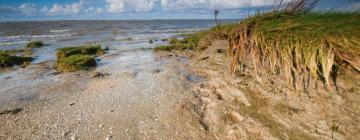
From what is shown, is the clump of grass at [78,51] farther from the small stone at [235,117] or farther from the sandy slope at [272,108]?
the small stone at [235,117]

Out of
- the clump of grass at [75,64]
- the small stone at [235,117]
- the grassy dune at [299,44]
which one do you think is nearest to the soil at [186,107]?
the small stone at [235,117]

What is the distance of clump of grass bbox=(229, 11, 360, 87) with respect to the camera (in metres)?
3.59

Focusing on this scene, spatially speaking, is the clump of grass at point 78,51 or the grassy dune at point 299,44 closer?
the grassy dune at point 299,44

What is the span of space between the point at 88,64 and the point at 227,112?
10.2 meters

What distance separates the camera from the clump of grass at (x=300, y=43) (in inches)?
141

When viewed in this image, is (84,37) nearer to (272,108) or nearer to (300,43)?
(272,108)

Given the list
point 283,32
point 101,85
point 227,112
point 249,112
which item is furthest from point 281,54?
point 101,85

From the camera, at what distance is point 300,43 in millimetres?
4074

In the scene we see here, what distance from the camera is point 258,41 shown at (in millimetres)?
4660

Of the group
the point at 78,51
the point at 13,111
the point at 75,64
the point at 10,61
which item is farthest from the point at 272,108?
the point at 78,51

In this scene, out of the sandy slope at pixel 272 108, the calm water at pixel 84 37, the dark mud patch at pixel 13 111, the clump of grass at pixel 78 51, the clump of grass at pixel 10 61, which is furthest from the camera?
the calm water at pixel 84 37

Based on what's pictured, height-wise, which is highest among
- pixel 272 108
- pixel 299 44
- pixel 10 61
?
pixel 299 44

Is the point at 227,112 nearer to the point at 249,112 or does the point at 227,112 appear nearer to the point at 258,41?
the point at 249,112

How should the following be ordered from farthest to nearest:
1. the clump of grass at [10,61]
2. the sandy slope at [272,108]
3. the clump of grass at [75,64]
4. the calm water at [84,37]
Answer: the calm water at [84,37] → the clump of grass at [10,61] → the clump of grass at [75,64] → the sandy slope at [272,108]
